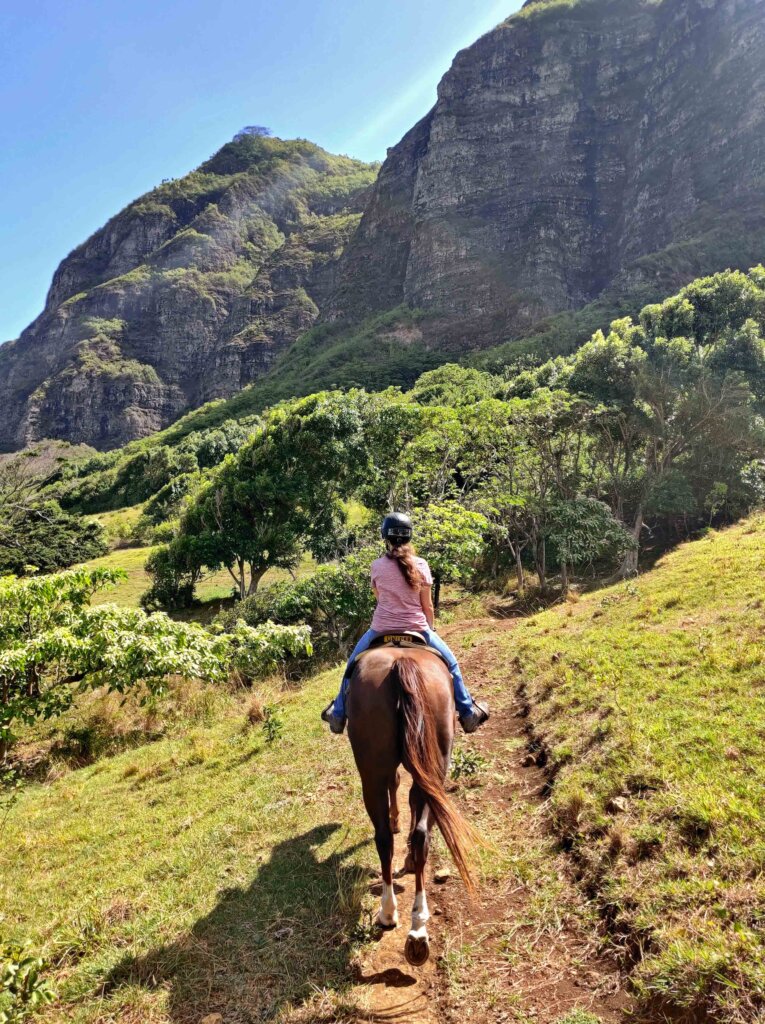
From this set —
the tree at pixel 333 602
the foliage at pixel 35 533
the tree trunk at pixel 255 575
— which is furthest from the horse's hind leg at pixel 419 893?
the foliage at pixel 35 533

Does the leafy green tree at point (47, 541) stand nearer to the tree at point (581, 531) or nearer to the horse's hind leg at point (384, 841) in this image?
the tree at point (581, 531)

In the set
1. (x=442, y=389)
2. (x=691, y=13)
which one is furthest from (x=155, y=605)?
(x=691, y=13)

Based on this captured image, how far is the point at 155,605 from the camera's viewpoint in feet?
82.2

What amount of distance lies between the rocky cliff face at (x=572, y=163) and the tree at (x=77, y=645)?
78492mm

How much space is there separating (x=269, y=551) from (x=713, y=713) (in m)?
18.1

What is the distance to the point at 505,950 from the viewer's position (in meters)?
3.49

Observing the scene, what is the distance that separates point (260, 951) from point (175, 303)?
183026mm

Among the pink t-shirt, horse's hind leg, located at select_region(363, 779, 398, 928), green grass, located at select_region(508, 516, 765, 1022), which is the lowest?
green grass, located at select_region(508, 516, 765, 1022)

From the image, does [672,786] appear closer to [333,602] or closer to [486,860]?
[486,860]

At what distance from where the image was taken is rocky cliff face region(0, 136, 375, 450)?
14312cm

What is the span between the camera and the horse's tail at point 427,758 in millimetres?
3479

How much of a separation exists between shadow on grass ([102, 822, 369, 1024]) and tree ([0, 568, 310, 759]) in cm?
469

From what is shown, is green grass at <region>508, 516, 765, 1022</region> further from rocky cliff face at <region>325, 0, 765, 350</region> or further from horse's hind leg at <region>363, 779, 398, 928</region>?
rocky cliff face at <region>325, 0, 765, 350</region>

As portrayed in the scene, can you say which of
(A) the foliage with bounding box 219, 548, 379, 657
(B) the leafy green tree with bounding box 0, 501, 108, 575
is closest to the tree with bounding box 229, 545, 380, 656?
(A) the foliage with bounding box 219, 548, 379, 657
